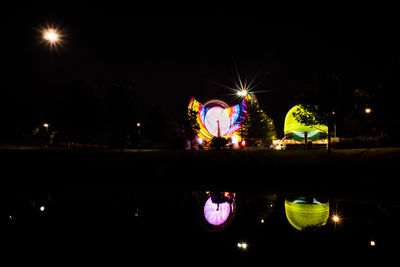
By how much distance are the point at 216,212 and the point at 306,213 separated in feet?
6.51

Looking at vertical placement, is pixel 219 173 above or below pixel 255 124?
below

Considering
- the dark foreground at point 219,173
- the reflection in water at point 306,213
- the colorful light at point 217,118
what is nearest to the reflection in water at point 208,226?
the reflection in water at point 306,213

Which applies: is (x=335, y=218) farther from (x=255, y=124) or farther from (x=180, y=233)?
(x=255, y=124)

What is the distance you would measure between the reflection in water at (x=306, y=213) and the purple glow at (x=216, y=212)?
1.33 m

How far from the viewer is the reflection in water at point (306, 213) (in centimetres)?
477

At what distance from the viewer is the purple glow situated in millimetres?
5137

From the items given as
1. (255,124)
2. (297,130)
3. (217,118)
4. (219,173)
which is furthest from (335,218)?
(217,118)

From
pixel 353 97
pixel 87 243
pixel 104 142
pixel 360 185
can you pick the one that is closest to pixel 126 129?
pixel 104 142

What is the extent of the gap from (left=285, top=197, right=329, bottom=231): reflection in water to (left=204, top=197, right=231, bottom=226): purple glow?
1.33 meters

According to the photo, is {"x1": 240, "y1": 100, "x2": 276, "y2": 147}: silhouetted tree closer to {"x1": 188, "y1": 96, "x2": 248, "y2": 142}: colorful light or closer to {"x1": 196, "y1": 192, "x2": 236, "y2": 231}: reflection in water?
{"x1": 188, "y1": 96, "x2": 248, "y2": 142}: colorful light

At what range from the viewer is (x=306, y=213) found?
5.57 m

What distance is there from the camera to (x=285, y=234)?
14.0 ft

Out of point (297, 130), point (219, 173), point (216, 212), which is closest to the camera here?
point (216, 212)

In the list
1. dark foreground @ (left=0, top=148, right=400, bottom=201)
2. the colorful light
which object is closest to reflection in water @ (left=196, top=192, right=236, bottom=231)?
dark foreground @ (left=0, top=148, right=400, bottom=201)
